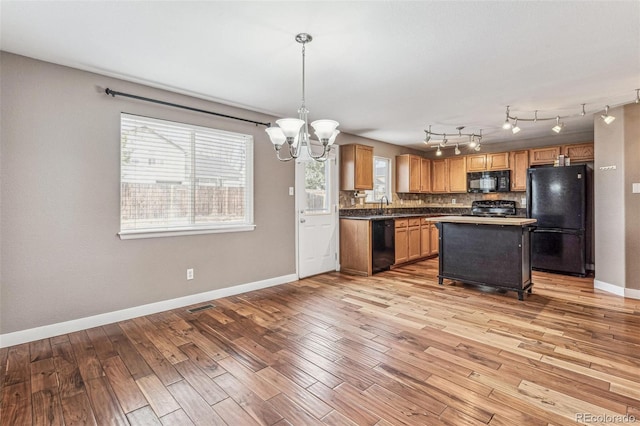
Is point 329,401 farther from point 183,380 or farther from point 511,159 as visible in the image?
point 511,159

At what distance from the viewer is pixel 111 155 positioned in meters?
3.08

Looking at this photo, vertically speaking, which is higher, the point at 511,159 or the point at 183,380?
the point at 511,159

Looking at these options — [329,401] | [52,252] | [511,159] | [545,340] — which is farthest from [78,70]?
[511,159]

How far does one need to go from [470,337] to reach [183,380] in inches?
90.5

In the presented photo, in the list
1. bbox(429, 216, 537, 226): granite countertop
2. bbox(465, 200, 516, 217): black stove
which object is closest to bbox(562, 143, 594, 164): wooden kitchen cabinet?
bbox(465, 200, 516, 217): black stove

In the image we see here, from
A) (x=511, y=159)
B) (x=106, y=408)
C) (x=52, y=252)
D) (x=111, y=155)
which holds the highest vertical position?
(x=511, y=159)

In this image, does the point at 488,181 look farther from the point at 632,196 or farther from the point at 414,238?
the point at 632,196

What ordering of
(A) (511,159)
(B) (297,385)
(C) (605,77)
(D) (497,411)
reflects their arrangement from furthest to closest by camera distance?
1. (A) (511,159)
2. (C) (605,77)
3. (B) (297,385)
4. (D) (497,411)

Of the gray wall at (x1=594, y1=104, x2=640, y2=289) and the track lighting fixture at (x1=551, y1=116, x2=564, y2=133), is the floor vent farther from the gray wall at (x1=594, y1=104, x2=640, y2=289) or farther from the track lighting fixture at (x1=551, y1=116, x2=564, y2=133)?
the gray wall at (x1=594, y1=104, x2=640, y2=289)

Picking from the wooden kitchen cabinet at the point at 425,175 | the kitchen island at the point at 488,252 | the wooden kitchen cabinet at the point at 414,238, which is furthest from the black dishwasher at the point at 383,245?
the wooden kitchen cabinet at the point at 425,175

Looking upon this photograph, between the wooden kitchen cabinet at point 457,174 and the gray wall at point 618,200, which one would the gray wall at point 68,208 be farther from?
the wooden kitchen cabinet at point 457,174

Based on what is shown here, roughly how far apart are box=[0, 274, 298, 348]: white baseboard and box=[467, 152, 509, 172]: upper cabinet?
491cm

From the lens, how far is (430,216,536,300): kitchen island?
12.4 ft

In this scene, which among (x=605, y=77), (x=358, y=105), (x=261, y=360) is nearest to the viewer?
(x=261, y=360)
